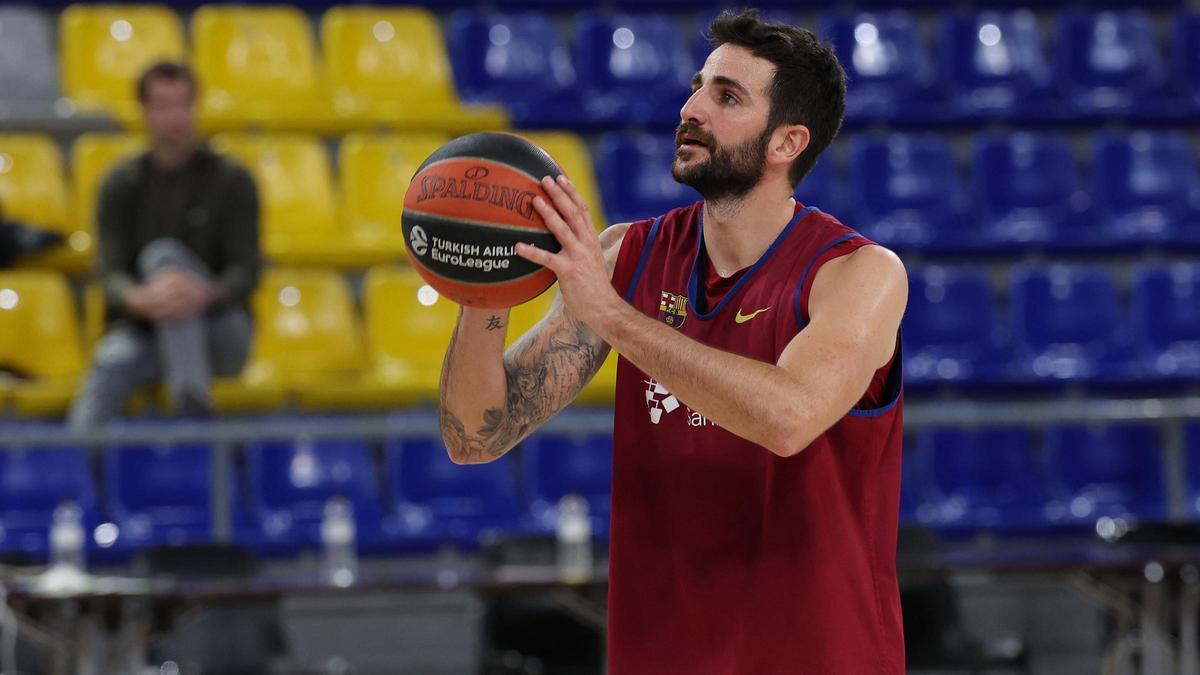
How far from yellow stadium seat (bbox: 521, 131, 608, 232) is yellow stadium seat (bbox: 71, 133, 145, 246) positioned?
207 cm

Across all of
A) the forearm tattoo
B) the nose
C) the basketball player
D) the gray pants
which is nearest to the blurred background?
the gray pants

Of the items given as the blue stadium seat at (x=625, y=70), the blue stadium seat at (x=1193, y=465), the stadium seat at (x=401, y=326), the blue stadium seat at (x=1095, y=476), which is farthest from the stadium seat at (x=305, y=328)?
the blue stadium seat at (x=1193, y=465)

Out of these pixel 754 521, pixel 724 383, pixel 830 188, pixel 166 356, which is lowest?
pixel 754 521

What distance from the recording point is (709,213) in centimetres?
319

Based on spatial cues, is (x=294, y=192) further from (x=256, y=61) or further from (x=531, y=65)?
(x=531, y=65)

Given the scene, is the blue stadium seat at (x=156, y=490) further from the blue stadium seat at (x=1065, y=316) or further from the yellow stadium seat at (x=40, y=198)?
the blue stadium seat at (x=1065, y=316)

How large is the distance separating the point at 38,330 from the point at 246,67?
208cm

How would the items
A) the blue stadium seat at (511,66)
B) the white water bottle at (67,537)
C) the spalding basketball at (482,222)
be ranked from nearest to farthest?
the spalding basketball at (482,222) < the white water bottle at (67,537) < the blue stadium seat at (511,66)

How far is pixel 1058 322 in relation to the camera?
8.83m

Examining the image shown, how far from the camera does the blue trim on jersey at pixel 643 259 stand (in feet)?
10.6

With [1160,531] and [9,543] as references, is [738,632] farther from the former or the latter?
[9,543]

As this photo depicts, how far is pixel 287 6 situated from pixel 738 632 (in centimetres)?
770

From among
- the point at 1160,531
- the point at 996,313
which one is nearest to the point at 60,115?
the point at 996,313

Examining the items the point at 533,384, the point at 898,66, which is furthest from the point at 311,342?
the point at 533,384
